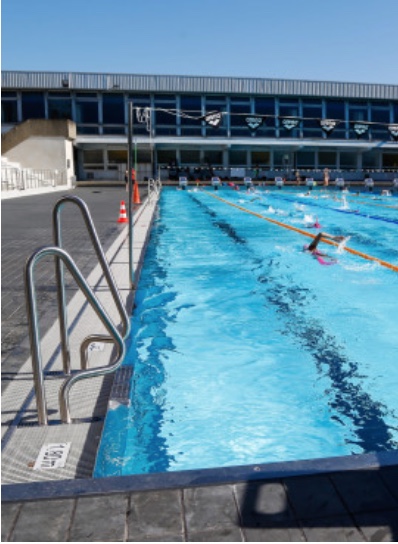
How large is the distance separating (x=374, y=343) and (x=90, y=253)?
4.74 m

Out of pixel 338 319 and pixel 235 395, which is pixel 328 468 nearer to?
pixel 235 395

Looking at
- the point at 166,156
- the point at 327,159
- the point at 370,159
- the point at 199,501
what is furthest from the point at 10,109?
the point at 199,501

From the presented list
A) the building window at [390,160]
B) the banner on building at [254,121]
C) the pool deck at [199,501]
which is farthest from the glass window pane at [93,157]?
the pool deck at [199,501]

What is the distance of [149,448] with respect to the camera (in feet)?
10.4

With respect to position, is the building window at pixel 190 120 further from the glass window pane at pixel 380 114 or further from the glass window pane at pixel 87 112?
the glass window pane at pixel 380 114

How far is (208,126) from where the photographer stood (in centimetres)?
3944

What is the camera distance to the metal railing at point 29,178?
2359 cm

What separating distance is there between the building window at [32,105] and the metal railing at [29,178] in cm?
910

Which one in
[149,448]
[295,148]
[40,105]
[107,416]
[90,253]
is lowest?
[149,448]

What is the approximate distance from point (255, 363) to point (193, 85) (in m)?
38.7

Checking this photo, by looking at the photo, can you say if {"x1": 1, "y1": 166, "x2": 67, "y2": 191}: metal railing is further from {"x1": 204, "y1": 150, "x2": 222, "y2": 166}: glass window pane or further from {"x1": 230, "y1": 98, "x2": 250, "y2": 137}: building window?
{"x1": 230, "y1": 98, "x2": 250, "y2": 137}: building window

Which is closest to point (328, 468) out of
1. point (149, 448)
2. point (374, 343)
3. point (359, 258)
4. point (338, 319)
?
point (149, 448)

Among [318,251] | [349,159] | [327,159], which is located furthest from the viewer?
[349,159]

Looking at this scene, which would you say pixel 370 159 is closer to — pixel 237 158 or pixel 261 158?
pixel 261 158
